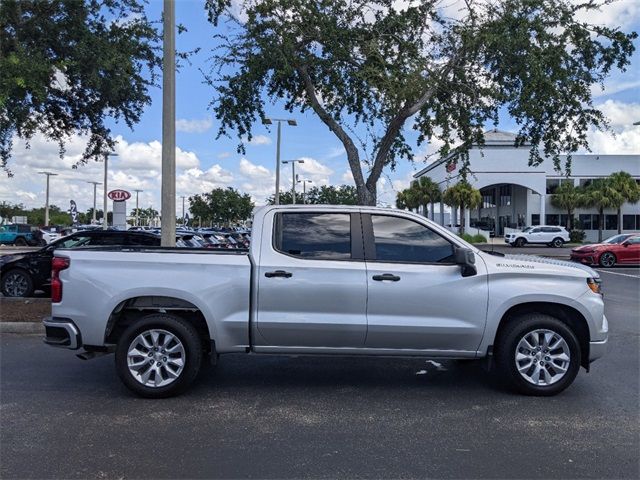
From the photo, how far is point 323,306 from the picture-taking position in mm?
5344

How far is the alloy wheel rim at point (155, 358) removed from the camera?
5348mm

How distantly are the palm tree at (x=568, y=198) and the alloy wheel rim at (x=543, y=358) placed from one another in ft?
156

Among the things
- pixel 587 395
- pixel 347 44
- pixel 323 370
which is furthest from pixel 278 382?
pixel 347 44

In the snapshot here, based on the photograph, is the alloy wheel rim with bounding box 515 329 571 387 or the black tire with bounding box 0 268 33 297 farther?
the black tire with bounding box 0 268 33 297

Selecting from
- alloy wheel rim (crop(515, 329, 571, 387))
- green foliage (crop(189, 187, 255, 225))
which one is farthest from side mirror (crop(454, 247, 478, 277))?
green foliage (crop(189, 187, 255, 225))

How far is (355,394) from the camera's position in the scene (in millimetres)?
5586

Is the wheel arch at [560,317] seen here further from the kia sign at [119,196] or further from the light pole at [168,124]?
the kia sign at [119,196]

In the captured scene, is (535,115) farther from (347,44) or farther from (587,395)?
(587,395)

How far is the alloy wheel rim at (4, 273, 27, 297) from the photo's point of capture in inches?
476

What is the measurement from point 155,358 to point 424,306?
271 centimetres

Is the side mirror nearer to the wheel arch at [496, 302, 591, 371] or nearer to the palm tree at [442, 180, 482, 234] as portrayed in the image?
the wheel arch at [496, 302, 591, 371]

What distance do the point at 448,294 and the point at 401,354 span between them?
762 mm

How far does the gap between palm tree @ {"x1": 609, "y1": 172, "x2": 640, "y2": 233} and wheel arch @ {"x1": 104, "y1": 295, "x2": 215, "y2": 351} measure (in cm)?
4999

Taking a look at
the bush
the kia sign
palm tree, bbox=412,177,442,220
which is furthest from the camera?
palm tree, bbox=412,177,442,220
